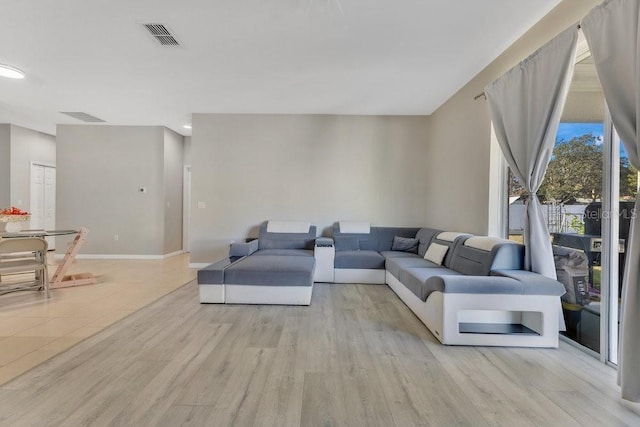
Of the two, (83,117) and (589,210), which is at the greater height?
(83,117)

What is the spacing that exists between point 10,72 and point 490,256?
5658 millimetres

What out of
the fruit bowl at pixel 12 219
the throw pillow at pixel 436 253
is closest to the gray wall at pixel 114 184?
the fruit bowl at pixel 12 219

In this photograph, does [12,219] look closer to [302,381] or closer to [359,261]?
[302,381]

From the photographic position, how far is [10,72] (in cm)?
358

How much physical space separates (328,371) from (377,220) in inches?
140

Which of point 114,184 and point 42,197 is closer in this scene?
point 114,184

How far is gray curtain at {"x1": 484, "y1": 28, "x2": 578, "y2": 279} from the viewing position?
7.54ft

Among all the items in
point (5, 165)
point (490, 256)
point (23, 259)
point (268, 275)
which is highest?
point (5, 165)

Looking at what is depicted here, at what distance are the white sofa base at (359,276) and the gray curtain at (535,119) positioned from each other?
1.96m

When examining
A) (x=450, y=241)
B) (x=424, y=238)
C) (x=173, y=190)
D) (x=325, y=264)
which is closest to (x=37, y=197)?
(x=173, y=190)

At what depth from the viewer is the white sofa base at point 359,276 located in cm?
429

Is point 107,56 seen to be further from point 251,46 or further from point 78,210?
point 78,210

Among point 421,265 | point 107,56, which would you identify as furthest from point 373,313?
point 107,56

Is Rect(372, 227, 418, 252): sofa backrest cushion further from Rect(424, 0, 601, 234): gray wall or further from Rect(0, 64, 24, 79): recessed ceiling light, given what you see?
Rect(0, 64, 24, 79): recessed ceiling light
